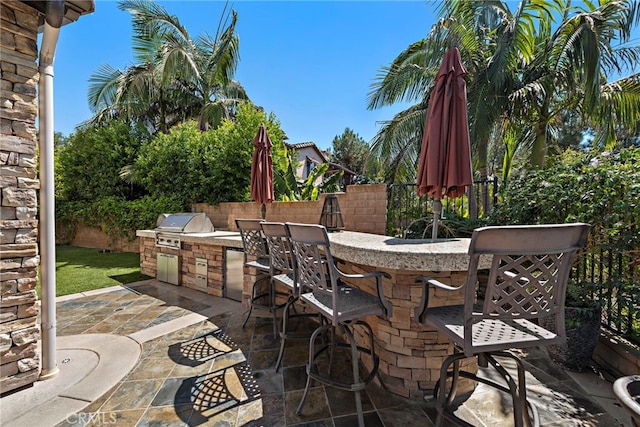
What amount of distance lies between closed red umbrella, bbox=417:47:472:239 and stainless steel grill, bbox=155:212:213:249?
17.1ft

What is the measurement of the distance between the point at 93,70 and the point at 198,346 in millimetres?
14713

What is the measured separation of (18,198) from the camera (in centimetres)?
244

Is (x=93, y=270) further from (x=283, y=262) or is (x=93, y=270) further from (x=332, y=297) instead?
(x=332, y=297)

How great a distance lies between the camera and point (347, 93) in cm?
1103

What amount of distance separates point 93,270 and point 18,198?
6066mm

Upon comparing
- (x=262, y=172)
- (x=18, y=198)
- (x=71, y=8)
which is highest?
(x=71, y=8)

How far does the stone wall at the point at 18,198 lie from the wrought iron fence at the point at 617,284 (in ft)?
18.0

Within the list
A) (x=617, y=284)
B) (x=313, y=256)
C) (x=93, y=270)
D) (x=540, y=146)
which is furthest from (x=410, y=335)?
(x=93, y=270)

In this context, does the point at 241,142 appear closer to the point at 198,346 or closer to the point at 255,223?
the point at 255,223

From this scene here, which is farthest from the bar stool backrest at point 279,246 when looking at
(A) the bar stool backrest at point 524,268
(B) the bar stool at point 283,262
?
(A) the bar stool backrest at point 524,268

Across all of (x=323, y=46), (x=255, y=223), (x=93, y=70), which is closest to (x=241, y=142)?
(x=323, y=46)

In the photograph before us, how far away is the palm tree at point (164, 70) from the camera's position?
1059cm

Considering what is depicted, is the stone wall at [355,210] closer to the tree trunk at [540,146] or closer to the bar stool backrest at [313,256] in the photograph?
the bar stool backrest at [313,256]

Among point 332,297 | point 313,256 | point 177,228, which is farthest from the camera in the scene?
point 177,228
